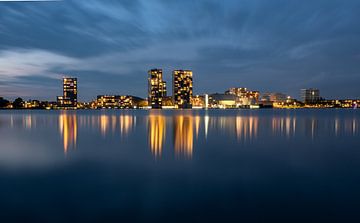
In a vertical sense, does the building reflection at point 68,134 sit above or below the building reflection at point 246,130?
below

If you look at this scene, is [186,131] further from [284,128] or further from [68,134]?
[284,128]

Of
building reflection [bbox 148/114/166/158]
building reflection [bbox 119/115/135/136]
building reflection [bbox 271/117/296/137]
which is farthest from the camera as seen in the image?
building reflection [bbox 119/115/135/136]

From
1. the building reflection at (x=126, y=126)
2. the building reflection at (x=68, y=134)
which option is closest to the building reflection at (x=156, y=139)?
the building reflection at (x=126, y=126)

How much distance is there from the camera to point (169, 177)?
14.5 m

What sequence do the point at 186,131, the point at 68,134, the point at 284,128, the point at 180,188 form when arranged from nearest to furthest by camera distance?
the point at 180,188 < the point at 68,134 < the point at 186,131 < the point at 284,128

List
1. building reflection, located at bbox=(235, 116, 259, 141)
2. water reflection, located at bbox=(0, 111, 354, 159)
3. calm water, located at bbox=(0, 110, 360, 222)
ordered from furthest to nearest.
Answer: building reflection, located at bbox=(235, 116, 259, 141) → water reflection, located at bbox=(0, 111, 354, 159) → calm water, located at bbox=(0, 110, 360, 222)

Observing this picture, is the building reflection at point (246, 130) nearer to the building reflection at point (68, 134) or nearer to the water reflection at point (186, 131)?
the water reflection at point (186, 131)

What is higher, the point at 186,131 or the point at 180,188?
the point at 186,131

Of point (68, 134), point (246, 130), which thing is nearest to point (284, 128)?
point (246, 130)

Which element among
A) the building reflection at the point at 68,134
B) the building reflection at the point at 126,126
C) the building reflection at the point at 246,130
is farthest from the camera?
the building reflection at the point at 126,126

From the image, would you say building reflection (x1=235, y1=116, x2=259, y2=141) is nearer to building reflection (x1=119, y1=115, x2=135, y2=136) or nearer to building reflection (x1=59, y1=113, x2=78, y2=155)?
building reflection (x1=119, y1=115, x2=135, y2=136)

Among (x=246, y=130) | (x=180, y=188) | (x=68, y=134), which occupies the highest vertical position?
(x=246, y=130)

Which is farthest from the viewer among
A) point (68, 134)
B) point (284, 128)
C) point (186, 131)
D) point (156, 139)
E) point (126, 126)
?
point (126, 126)

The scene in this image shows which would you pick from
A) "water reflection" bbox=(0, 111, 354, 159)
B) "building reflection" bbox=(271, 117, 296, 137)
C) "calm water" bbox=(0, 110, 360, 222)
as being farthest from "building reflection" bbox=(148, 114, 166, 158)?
"building reflection" bbox=(271, 117, 296, 137)
